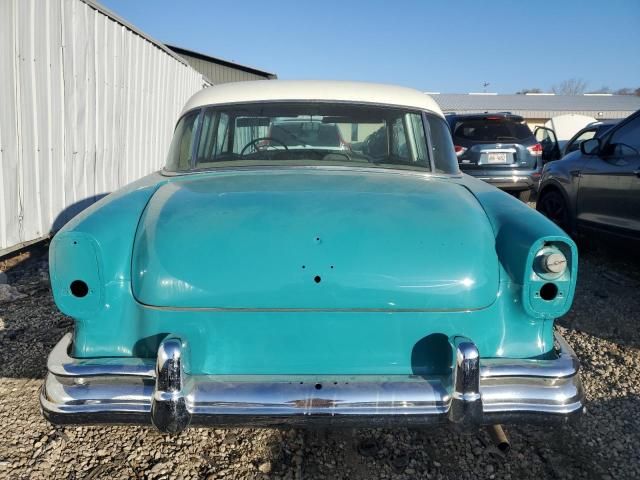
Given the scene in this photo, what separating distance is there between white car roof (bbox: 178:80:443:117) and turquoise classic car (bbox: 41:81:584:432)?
1.28 m

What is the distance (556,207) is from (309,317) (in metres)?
4.97

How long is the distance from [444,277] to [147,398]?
124 centimetres

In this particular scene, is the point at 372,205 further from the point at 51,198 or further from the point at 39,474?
the point at 51,198

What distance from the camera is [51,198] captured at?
502cm

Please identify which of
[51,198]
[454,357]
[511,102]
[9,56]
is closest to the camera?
[454,357]

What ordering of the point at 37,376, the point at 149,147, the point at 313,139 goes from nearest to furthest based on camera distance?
the point at 37,376
the point at 313,139
the point at 149,147

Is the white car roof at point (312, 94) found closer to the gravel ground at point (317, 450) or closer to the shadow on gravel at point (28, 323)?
the shadow on gravel at point (28, 323)

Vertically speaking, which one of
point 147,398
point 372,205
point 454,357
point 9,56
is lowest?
point 147,398

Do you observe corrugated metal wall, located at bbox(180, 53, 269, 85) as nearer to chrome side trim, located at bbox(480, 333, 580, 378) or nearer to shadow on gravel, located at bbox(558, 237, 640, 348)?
shadow on gravel, located at bbox(558, 237, 640, 348)

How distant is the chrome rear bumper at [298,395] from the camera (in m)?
1.83

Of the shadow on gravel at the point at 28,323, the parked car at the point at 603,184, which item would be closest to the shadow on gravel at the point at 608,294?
the parked car at the point at 603,184

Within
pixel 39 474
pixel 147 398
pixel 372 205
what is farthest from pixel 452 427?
pixel 39 474

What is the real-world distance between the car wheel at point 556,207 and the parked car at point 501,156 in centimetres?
203

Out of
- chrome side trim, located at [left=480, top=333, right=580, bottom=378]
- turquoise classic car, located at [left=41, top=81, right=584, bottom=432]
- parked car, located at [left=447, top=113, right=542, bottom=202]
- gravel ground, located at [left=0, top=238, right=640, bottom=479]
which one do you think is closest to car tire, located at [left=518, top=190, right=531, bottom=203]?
parked car, located at [left=447, top=113, right=542, bottom=202]
